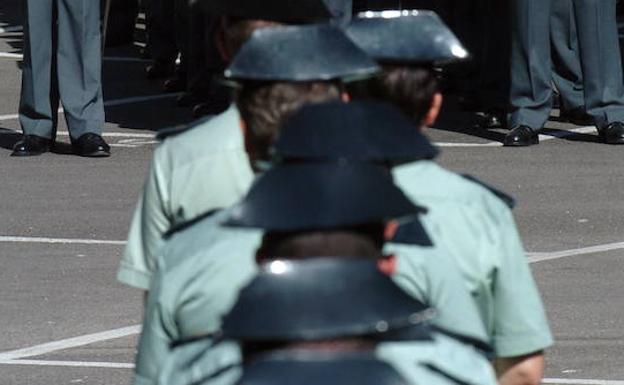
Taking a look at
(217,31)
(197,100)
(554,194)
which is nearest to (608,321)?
(554,194)

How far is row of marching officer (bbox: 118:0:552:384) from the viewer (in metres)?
2.38

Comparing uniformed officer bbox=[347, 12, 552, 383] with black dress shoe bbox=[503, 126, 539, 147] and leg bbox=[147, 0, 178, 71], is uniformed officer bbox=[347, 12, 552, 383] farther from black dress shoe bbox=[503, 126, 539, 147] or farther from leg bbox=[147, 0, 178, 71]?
leg bbox=[147, 0, 178, 71]

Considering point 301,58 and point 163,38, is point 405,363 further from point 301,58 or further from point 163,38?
point 163,38

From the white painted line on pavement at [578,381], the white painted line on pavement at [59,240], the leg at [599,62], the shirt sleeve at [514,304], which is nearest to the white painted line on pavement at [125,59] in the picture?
the leg at [599,62]

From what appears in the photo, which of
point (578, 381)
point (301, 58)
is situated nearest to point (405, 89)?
point (301, 58)

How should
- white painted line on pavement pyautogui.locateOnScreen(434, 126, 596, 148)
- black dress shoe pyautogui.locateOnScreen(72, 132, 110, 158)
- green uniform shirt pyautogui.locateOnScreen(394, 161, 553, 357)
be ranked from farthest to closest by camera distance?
white painted line on pavement pyautogui.locateOnScreen(434, 126, 596, 148), black dress shoe pyautogui.locateOnScreen(72, 132, 110, 158), green uniform shirt pyautogui.locateOnScreen(394, 161, 553, 357)

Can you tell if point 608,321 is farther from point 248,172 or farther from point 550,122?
point 550,122

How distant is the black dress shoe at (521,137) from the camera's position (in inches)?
477

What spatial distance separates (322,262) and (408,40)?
1.69 meters

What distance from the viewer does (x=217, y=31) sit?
14.4 feet

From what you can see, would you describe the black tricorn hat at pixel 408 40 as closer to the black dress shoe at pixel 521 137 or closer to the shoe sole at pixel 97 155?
the shoe sole at pixel 97 155

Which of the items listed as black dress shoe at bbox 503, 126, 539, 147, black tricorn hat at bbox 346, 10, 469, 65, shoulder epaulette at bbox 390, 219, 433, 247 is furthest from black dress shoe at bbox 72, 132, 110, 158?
shoulder epaulette at bbox 390, 219, 433, 247

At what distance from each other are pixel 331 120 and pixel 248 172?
1427 mm

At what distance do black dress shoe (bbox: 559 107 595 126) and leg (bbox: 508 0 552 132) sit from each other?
35.2 inches
